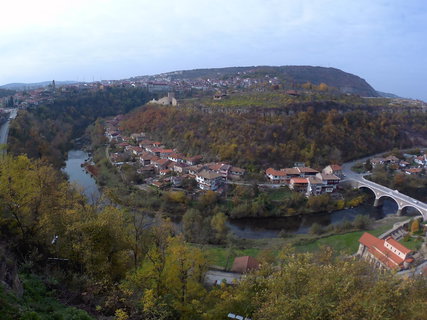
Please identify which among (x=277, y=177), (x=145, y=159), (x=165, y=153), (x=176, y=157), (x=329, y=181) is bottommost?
(x=329, y=181)

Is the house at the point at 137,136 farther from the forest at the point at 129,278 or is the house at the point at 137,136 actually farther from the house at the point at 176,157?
the forest at the point at 129,278

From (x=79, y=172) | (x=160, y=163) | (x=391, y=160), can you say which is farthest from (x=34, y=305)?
(x=391, y=160)

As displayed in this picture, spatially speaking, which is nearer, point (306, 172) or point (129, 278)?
point (129, 278)

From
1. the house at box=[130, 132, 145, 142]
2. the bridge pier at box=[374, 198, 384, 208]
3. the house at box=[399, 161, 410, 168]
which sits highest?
the house at box=[130, 132, 145, 142]

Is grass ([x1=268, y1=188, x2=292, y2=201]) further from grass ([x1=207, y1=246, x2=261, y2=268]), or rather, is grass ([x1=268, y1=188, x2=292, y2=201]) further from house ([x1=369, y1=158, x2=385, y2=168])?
house ([x1=369, y1=158, x2=385, y2=168])

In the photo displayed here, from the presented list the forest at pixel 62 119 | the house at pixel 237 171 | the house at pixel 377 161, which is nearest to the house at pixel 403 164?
the house at pixel 377 161

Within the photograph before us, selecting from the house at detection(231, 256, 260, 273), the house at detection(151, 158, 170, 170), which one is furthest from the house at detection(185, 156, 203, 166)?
the house at detection(231, 256, 260, 273)

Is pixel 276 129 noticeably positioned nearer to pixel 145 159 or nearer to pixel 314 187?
pixel 314 187
